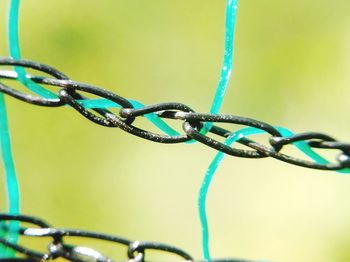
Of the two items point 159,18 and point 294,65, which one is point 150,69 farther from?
point 294,65

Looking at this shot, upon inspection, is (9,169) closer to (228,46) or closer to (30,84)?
(30,84)

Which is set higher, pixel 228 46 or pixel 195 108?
pixel 195 108

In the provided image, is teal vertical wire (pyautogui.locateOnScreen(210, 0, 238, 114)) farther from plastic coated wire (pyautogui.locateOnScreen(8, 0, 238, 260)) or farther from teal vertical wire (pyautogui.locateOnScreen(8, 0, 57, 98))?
teal vertical wire (pyautogui.locateOnScreen(8, 0, 57, 98))

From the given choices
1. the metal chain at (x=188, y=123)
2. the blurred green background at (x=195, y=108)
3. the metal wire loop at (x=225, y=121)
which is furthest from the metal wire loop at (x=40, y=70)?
the blurred green background at (x=195, y=108)

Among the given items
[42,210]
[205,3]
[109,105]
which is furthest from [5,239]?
[205,3]

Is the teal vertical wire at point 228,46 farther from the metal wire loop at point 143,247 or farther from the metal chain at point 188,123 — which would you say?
the metal wire loop at point 143,247

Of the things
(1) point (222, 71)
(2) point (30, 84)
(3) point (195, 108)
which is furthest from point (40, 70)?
(3) point (195, 108)

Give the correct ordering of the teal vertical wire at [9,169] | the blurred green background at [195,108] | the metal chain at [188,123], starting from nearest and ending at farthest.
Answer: the metal chain at [188,123] → the teal vertical wire at [9,169] → the blurred green background at [195,108]

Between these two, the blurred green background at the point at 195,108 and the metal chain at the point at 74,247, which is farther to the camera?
the blurred green background at the point at 195,108
